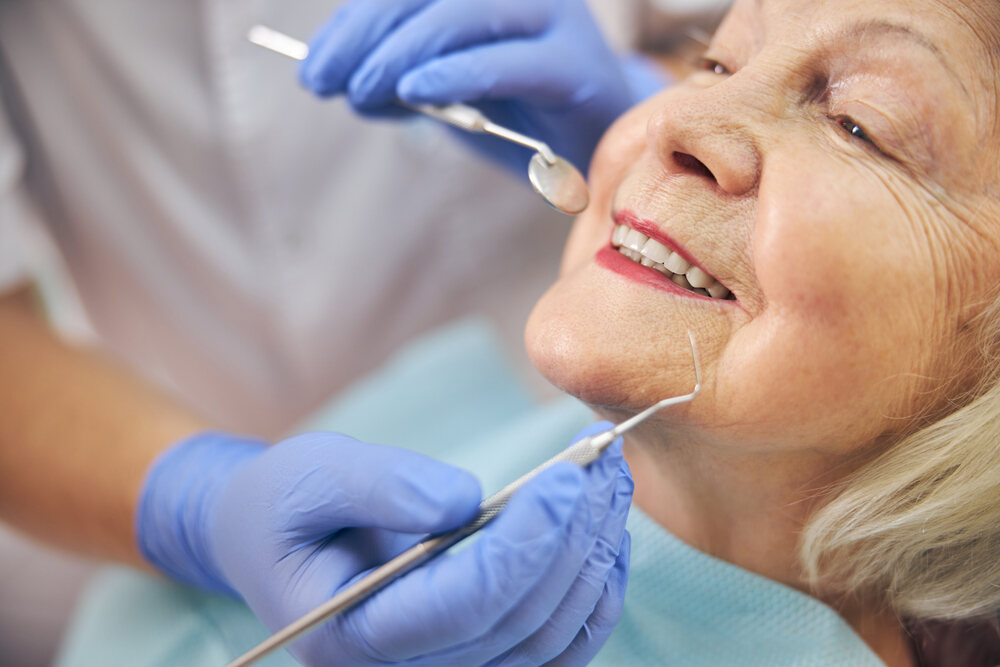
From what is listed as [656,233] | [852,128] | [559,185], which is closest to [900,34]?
[852,128]

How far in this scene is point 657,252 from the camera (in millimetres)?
960

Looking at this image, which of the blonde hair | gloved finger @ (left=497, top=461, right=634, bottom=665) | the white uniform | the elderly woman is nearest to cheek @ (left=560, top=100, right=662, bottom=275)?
the elderly woman

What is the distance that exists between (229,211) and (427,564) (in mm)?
1113

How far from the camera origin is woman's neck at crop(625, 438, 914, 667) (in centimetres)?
97

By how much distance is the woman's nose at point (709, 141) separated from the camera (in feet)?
2.93

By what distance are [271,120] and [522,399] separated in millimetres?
798

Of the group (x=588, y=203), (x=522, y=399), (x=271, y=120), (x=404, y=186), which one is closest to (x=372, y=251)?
(x=404, y=186)

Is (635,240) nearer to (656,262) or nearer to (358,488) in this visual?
(656,262)

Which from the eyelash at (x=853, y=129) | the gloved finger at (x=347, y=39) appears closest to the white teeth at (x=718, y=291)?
the eyelash at (x=853, y=129)

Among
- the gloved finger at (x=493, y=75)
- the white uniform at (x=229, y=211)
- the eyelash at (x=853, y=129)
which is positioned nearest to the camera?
the eyelash at (x=853, y=129)

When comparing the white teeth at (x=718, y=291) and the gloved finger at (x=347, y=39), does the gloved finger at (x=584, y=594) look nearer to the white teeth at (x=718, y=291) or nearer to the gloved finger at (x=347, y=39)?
the white teeth at (x=718, y=291)

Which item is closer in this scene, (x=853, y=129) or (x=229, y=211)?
(x=853, y=129)

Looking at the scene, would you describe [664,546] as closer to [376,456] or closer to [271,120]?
[376,456]

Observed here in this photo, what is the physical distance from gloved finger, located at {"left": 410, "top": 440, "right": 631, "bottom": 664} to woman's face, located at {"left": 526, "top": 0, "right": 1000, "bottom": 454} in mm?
128
